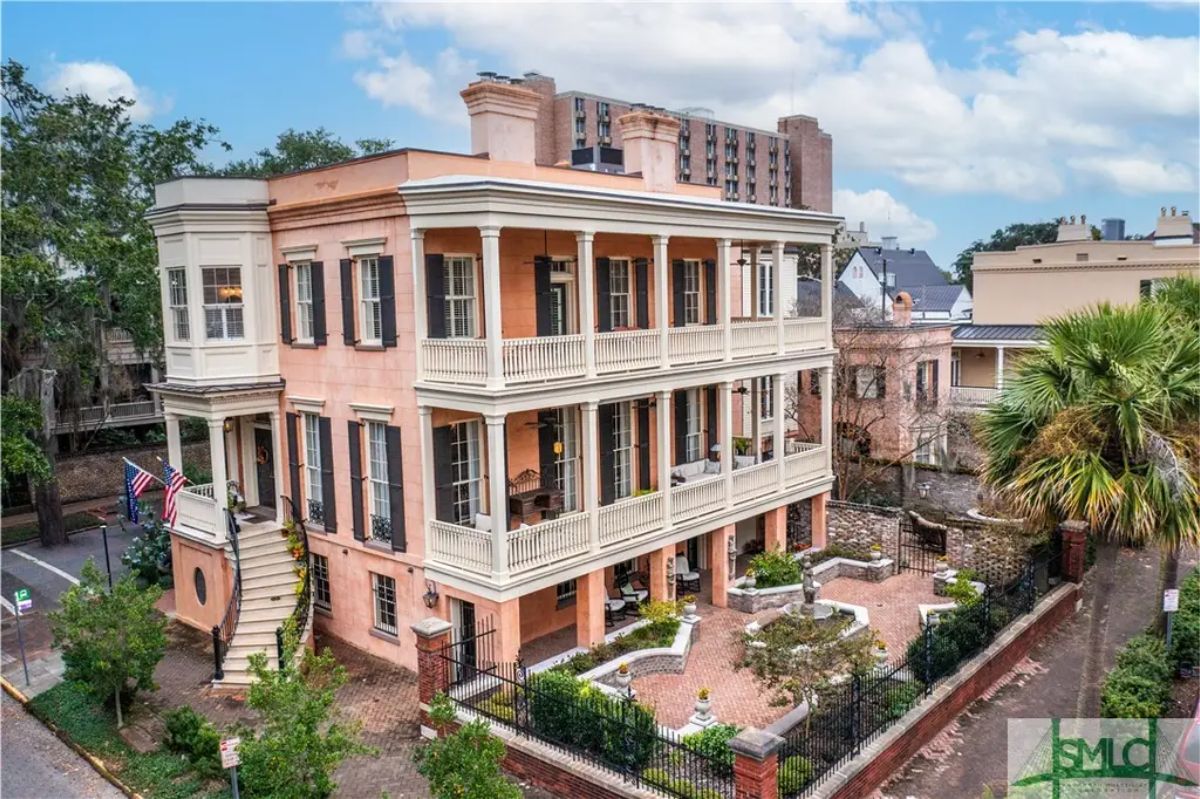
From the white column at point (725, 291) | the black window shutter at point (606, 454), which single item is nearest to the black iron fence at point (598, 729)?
the black window shutter at point (606, 454)

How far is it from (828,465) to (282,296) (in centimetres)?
1444

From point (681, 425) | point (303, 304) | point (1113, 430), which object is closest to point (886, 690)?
point (1113, 430)

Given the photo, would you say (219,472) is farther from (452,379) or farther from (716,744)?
(716,744)

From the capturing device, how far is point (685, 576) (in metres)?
21.2

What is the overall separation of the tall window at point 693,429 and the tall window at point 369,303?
8.44 metres

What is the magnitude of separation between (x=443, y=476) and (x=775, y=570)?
8636 millimetres

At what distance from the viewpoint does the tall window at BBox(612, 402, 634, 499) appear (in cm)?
2066

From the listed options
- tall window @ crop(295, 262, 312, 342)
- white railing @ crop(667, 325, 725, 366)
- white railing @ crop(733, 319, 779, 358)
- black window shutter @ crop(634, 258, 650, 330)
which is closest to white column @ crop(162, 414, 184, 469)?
tall window @ crop(295, 262, 312, 342)

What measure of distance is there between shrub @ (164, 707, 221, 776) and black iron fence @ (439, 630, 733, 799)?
12.1 feet

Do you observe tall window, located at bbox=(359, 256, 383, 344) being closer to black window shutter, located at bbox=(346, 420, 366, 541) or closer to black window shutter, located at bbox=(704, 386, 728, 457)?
black window shutter, located at bbox=(346, 420, 366, 541)

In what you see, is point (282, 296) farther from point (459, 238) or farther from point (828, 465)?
point (828, 465)

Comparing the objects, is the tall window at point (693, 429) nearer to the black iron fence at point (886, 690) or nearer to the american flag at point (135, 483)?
the black iron fence at point (886, 690)

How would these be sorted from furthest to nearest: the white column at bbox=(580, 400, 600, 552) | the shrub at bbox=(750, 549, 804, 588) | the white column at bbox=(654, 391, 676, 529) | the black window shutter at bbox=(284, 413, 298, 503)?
the shrub at bbox=(750, 549, 804, 588)
the black window shutter at bbox=(284, 413, 298, 503)
the white column at bbox=(654, 391, 676, 529)
the white column at bbox=(580, 400, 600, 552)

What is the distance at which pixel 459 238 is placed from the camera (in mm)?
17156
